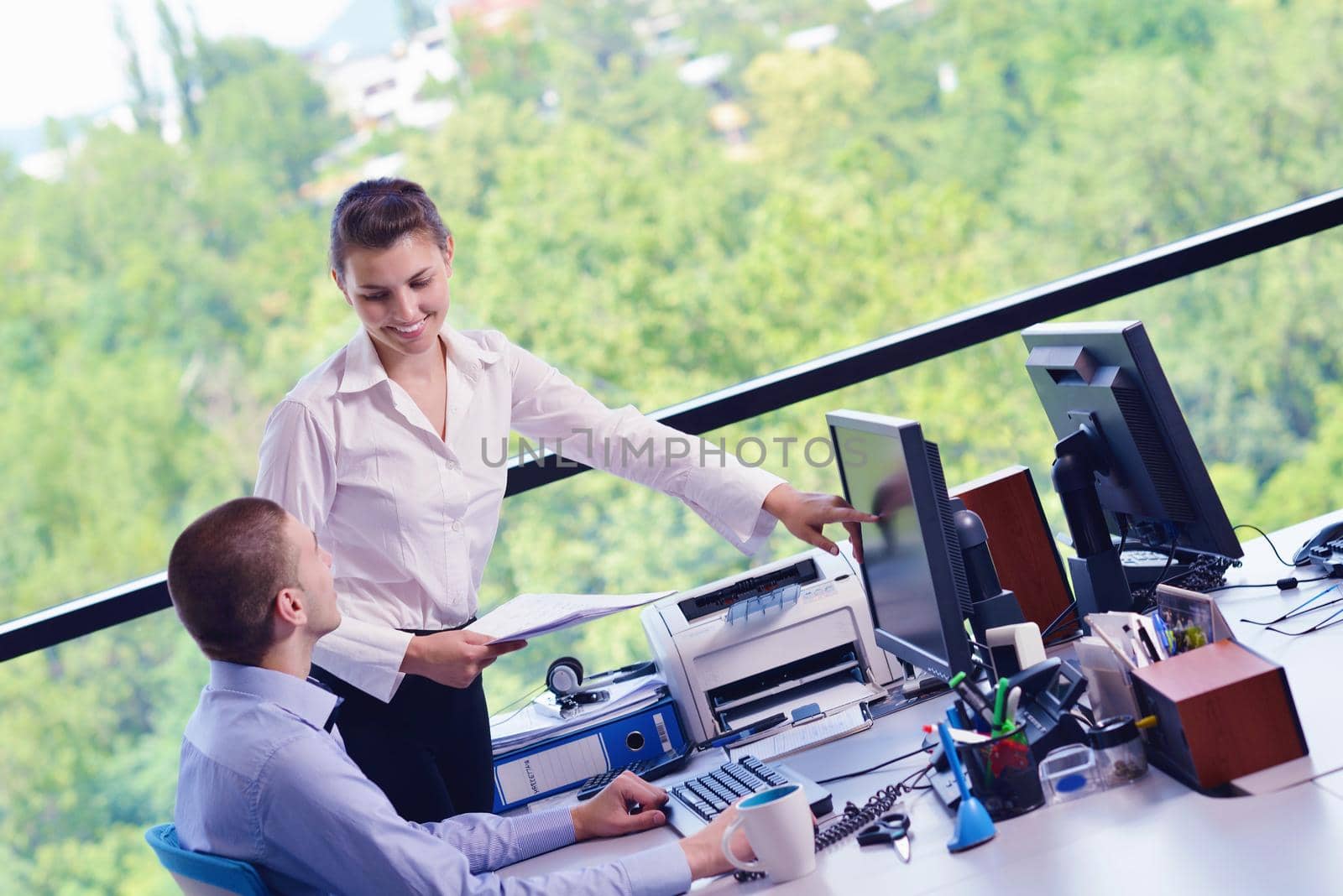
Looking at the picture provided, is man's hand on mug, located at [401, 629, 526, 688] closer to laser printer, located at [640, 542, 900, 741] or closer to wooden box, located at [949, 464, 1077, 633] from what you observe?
laser printer, located at [640, 542, 900, 741]

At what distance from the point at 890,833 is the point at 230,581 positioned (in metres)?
0.79

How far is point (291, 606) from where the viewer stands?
141cm

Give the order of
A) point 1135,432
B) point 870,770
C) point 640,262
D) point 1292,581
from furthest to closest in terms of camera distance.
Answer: point 640,262 < point 1292,581 < point 1135,432 < point 870,770

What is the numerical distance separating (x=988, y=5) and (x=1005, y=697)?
47.7ft

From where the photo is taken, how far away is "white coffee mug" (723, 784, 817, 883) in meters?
1.34

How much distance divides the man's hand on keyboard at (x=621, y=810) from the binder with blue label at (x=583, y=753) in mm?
214

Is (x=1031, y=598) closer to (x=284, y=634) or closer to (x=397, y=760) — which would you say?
(x=397, y=760)

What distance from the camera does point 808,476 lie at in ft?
39.3

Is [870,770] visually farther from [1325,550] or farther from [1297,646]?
[1325,550]

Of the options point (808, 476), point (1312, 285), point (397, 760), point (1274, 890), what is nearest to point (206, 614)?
point (397, 760)

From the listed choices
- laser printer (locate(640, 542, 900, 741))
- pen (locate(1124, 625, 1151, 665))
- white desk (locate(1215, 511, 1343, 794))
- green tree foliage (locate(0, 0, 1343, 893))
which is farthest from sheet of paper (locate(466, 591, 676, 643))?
green tree foliage (locate(0, 0, 1343, 893))

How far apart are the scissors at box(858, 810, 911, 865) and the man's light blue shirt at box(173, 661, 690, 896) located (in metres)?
0.21

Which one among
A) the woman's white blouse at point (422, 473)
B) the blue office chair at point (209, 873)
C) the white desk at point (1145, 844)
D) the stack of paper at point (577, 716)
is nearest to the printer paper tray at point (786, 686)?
the stack of paper at point (577, 716)

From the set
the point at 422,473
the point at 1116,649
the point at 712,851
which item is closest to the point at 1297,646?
the point at 1116,649
